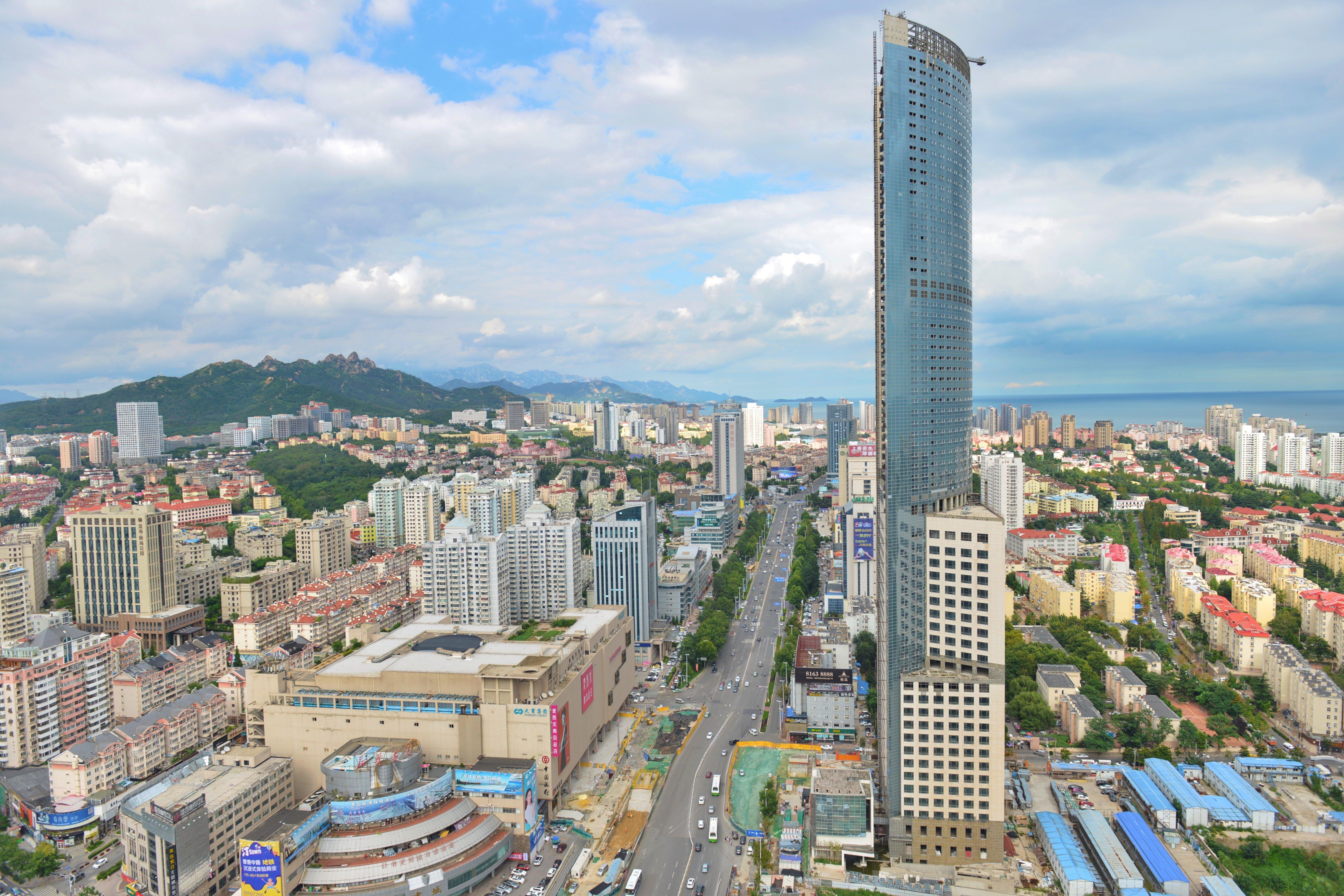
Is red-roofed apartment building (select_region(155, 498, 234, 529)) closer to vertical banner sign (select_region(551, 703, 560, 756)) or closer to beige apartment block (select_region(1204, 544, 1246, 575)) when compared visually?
vertical banner sign (select_region(551, 703, 560, 756))

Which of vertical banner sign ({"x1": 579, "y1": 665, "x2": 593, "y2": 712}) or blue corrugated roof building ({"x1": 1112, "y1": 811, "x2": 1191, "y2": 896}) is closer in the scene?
blue corrugated roof building ({"x1": 1112, "y1": 811, "x2": 1191, "y2": 896})

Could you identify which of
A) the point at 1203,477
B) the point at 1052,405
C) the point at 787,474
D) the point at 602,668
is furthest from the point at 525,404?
the point at 1052,405

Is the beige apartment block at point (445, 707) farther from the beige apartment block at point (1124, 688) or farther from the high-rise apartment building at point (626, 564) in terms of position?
the beige apartment block at point (1124, 688)

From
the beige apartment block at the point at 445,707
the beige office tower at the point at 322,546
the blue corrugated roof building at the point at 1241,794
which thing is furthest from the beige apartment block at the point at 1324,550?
the beige office tower at the point at 322,546

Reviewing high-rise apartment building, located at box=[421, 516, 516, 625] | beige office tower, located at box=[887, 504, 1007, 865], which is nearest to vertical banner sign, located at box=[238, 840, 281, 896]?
beige office tower, located at box=[887, 504, 1007, 865]

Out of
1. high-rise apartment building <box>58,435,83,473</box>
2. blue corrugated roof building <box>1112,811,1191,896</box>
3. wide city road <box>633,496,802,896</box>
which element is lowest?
wide city road <box>633,496,802,896</box>

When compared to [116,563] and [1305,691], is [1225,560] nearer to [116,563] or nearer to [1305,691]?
[1305,691]

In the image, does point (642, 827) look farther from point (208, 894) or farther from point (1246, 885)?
point (1246, 885)
